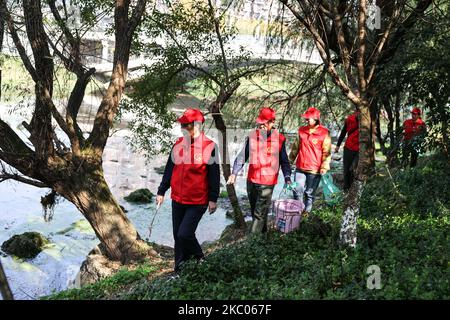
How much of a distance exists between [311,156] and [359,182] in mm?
1940

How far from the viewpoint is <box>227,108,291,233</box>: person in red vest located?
266 inches

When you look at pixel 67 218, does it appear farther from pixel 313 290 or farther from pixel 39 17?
pixel 313 290

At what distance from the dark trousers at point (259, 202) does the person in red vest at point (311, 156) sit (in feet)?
3.00

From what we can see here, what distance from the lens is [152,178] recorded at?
75.3 ft

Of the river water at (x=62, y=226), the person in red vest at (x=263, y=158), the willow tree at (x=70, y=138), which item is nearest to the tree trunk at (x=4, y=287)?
the person in red vest at (x=263, y=158)

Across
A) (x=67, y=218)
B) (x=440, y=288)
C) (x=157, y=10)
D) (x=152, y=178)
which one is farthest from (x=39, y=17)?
(x=152, y=178)

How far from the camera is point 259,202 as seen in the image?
6953mm

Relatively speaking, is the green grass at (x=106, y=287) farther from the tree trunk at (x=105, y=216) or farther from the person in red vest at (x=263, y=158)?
the person in red vest at (x=263, y=158)

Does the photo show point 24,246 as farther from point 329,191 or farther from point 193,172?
point 193,172

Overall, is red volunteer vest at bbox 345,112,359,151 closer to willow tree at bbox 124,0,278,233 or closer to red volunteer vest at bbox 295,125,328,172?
red volunteer vest at bbox 295,125,328,172

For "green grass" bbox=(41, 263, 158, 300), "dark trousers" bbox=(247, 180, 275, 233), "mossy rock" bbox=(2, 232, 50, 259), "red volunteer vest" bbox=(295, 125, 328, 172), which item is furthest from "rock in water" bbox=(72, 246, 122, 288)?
"mossy rock" bbox=(2, 232, 50, 259)

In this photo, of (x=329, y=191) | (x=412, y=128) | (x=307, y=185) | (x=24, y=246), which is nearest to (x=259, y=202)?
(x=307, y=185)

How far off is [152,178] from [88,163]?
44.2 feet

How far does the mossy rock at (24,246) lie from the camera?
45.4 feet
